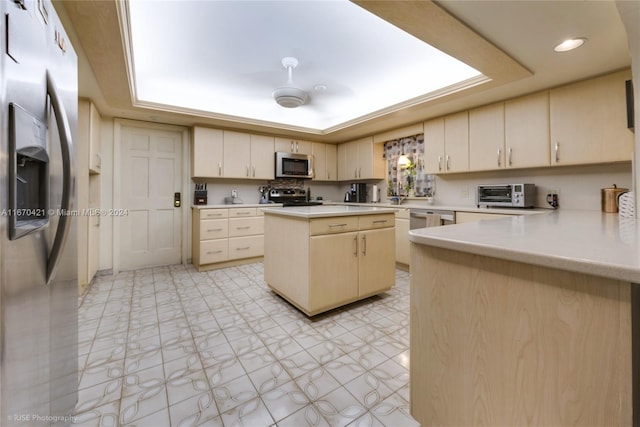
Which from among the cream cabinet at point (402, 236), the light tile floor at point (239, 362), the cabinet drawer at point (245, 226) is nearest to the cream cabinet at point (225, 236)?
the cabinet drawer at point (245, 226)

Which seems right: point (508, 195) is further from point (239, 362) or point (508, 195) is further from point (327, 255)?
point (239, 362)

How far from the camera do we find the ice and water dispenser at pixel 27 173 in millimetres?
641

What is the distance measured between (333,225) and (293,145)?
9.79 ft

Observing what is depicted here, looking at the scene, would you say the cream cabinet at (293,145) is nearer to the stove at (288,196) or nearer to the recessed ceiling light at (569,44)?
the stove at (288,196)

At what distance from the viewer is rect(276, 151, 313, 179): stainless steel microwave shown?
4.64 metres

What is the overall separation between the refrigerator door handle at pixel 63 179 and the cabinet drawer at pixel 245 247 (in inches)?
121

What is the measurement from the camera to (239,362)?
1676 millimetres

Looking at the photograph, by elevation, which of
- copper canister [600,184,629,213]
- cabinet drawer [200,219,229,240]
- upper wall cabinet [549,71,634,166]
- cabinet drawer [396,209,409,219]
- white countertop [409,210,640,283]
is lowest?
cabinet drawer [200,219,229,240]

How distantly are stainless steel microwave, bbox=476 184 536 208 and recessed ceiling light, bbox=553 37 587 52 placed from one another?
1.32 m

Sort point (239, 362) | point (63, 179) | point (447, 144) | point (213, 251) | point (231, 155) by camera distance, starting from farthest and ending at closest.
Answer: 1. point (231, 155)
2. point (213, 251)
3. point (447, 144)
4. point (239, 362)
5. point (63, 179)

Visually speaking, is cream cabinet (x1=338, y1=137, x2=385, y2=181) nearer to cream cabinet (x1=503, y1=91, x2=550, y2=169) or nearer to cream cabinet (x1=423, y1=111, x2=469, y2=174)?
cream cabinet (x1=423, y1=111, x2=469, y2=174)

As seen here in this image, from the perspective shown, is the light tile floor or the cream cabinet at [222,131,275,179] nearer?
the light tile floor

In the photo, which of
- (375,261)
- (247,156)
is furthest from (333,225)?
(247,156)

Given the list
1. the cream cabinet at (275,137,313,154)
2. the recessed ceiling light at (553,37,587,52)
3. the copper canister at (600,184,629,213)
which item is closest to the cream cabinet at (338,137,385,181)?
the cream cabinet at (275,137,313,154)
